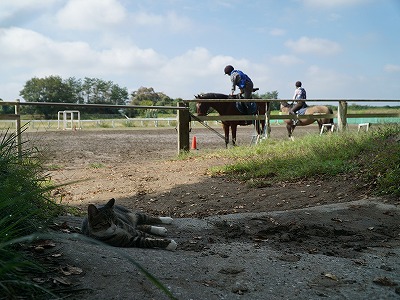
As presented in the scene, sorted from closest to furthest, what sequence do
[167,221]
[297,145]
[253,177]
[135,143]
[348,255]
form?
→ [348,255] < [167,221] < [253,177] < [297,145] < [135,143]

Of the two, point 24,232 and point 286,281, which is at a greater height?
point 24,232

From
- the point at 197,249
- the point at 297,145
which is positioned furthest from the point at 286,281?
the point at 297,145

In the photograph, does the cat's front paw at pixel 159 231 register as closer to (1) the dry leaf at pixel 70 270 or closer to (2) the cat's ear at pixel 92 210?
(2) the cat's ear at pixel 92 210

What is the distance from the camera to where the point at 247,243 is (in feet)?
14.0

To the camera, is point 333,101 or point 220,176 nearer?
point 220,176

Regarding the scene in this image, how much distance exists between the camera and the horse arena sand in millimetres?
2986

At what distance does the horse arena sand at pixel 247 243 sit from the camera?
2986mm

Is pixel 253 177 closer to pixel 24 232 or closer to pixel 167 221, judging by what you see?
pixel 167 221

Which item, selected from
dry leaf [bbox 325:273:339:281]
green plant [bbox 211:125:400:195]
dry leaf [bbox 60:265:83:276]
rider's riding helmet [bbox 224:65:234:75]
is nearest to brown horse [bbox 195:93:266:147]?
rider's riding helmet [bbox 224:65:234:75]

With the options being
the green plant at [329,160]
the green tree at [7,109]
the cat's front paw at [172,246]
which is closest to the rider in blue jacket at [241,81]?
the green plant at [329,160]

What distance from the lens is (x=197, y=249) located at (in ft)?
13.2

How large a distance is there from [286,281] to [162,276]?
2.94ft

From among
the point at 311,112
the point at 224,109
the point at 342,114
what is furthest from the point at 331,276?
the point at 311,112

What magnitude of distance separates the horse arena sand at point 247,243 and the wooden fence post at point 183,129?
8.76 feet
